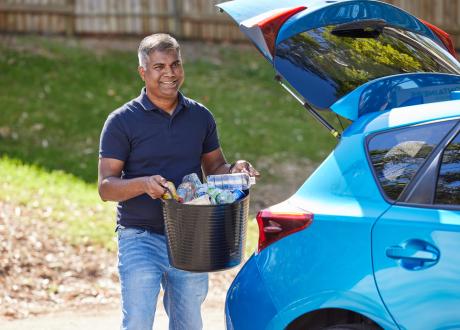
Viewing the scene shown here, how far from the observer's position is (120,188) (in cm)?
467

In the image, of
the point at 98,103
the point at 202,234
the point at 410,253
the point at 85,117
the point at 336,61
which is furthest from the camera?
the point at 98,103

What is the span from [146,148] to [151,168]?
0.11 m

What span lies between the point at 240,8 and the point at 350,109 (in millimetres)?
896

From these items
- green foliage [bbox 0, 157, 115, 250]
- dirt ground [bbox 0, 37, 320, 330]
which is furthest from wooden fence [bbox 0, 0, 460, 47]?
dirt ground [bbox 0, 37, 320, 330]

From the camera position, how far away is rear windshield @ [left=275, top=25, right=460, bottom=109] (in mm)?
4715

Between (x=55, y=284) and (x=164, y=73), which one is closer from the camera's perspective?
(x=164, y=73)

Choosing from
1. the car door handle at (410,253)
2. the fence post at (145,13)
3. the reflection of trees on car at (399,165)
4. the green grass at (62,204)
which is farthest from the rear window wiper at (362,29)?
the fence post at (145,13)

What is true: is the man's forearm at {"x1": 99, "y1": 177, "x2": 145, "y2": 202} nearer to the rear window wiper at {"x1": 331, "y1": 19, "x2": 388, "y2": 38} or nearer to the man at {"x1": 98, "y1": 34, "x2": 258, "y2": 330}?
the man at {"x1": 98, "y1": 34, "x2": 258, "y2": 330}

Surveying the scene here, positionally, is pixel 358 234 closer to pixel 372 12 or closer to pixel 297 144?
pixel 372 12

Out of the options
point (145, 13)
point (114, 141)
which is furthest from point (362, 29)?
point (145, 13)

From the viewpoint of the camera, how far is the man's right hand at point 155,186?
450 cm

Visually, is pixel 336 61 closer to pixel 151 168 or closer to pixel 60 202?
pixel 151 168

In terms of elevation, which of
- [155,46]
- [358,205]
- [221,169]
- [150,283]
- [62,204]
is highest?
[155,46]

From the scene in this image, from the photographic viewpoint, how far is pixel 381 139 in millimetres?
4180
